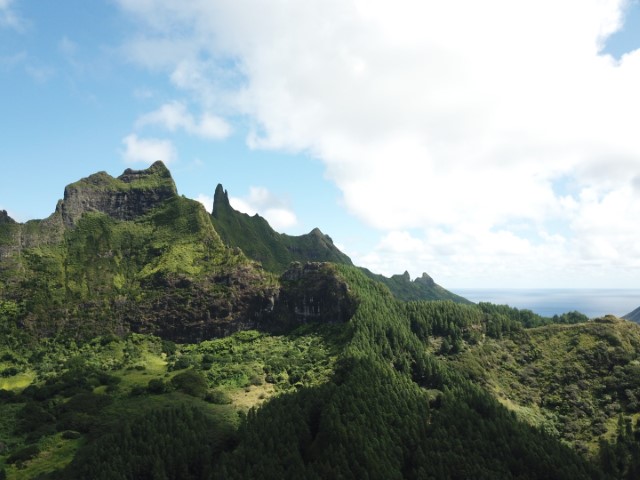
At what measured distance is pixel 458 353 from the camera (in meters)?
182

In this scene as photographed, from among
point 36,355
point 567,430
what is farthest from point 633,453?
point 36,355

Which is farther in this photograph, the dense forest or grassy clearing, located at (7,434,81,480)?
the dense forest

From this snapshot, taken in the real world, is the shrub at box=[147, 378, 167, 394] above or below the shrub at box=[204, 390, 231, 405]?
above

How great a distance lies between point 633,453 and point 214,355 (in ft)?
514

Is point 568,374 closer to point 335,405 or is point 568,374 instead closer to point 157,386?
point 335,405

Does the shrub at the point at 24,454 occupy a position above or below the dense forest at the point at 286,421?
below

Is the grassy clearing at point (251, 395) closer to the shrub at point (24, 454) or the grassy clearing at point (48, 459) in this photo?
the grassy clearing at point (48, 459)

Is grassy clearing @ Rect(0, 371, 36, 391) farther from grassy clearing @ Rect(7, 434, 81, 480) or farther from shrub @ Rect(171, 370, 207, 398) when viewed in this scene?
shrub @ Rect(171, 370, 207, 398)

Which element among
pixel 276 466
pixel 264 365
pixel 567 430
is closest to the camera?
pixel 276 466

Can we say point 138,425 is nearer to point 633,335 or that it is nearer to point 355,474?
point 355,474

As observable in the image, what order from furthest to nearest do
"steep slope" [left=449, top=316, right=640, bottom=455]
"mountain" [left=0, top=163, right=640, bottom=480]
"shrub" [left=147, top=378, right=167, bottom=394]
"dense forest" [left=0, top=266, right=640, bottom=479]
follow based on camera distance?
"shrub" [left=147, top=378, right=167, bottom=394], "steep slope" [left=449, top=316, right=640, bottom=455], "mountain" [left=0, top=163, right=640, bottom=480], "dense forest" [left=0, top=266, right=640, bottom=479]

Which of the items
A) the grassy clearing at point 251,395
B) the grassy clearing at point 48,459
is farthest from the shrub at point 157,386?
the grassy clearing at point 48,459

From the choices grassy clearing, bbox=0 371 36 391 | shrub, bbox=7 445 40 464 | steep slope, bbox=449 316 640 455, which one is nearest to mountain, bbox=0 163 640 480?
shrub, bbox=7 445 40 464

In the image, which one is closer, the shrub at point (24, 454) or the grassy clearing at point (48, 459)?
the grassy clearing at point (48, 459)
